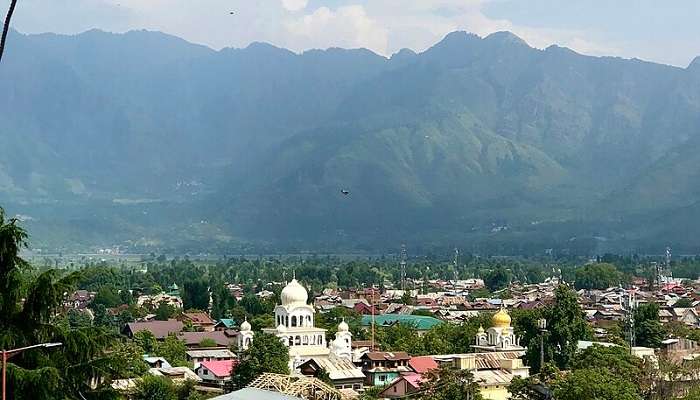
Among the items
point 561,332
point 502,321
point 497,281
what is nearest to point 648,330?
point 502,321

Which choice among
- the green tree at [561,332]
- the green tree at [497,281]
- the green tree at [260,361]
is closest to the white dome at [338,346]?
the green tree at [260,361]

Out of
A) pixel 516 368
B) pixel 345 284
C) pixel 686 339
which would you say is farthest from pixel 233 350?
pixel 345 284

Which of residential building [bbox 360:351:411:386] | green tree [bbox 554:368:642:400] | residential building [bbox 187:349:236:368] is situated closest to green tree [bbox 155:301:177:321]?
residential building [bbox 187:349:236:368]

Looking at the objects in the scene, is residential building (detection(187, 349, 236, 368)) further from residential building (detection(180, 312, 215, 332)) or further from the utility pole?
the utility pole

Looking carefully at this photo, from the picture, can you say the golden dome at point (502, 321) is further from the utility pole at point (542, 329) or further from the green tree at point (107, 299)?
the green tree at point (107, 299)

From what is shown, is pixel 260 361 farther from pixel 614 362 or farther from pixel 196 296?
pixel 196 296

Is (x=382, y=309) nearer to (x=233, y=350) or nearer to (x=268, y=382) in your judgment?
(x=233, y=350)

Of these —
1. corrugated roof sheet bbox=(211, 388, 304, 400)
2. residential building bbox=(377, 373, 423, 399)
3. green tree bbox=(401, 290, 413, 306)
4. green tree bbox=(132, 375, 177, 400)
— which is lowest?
residential building bbox=(377, 373, 423, 399)
